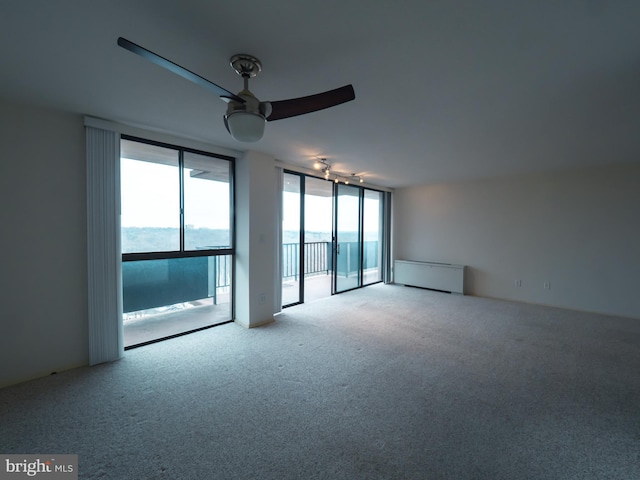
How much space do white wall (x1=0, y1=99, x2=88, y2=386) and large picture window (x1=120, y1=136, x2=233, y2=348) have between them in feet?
1.43

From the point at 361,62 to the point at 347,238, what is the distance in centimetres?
433

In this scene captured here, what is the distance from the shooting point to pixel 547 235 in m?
4.78

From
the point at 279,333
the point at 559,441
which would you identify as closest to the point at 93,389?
the point at 279,333

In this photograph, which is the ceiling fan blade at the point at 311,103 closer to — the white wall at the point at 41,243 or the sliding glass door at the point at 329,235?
the white wall at the point at 41,243

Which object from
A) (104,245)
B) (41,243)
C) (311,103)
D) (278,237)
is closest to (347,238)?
(278,237)

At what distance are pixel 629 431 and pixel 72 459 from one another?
148 inches

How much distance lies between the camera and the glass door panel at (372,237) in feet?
21.0

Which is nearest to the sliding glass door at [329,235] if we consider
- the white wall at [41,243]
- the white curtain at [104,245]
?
the white curtain at [104,245]

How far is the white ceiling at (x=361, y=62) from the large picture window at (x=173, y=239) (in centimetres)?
57

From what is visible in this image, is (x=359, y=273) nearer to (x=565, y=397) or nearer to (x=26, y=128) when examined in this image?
(x=565, y=397)

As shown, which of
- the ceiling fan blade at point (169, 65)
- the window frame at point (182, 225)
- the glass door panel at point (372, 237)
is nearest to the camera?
the ceiling fan blade at point (169, 65)

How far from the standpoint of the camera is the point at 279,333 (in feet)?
11.5

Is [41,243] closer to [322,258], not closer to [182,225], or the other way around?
[182,225]

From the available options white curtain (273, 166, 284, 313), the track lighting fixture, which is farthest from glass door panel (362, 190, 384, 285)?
white curtain (273, 166, 284, 313)
